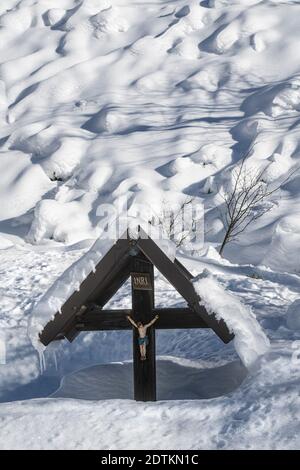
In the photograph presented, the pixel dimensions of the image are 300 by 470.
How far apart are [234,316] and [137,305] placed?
3.13 ft

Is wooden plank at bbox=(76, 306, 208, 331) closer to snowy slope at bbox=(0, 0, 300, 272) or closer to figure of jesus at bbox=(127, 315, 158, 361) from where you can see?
figure of jesus at bbox=(127, 315, 158, 361)

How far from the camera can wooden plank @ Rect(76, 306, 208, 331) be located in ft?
23.4

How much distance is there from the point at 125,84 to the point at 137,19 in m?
7.29

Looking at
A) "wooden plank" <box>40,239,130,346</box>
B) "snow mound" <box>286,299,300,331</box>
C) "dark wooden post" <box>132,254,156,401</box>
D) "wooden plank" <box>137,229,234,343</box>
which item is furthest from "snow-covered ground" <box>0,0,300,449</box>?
"wooden plank" <box>40,239,130,346</box>

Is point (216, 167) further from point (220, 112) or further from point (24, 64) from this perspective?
point (24, 64)

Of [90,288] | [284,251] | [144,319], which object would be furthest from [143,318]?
[284,251]

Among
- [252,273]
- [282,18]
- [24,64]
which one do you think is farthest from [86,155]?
[252,273]

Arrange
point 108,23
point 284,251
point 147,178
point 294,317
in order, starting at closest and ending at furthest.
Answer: point 294,317, point 284,251, point 147,178, point 108,23

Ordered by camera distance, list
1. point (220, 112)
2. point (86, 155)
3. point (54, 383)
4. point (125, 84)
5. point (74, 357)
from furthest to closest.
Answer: point (125, 84), point (220, 112), point (86, 155), point (74, 357), point (54, 383)

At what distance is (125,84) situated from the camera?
109 ft

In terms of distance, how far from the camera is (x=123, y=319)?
7.26 metres

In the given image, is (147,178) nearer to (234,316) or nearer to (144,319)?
(144,319)

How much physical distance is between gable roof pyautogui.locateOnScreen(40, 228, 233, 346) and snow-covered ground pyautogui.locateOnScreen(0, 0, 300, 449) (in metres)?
0.64

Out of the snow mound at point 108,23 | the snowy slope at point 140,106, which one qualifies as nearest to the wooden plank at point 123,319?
the snowy slope at point 140,106
